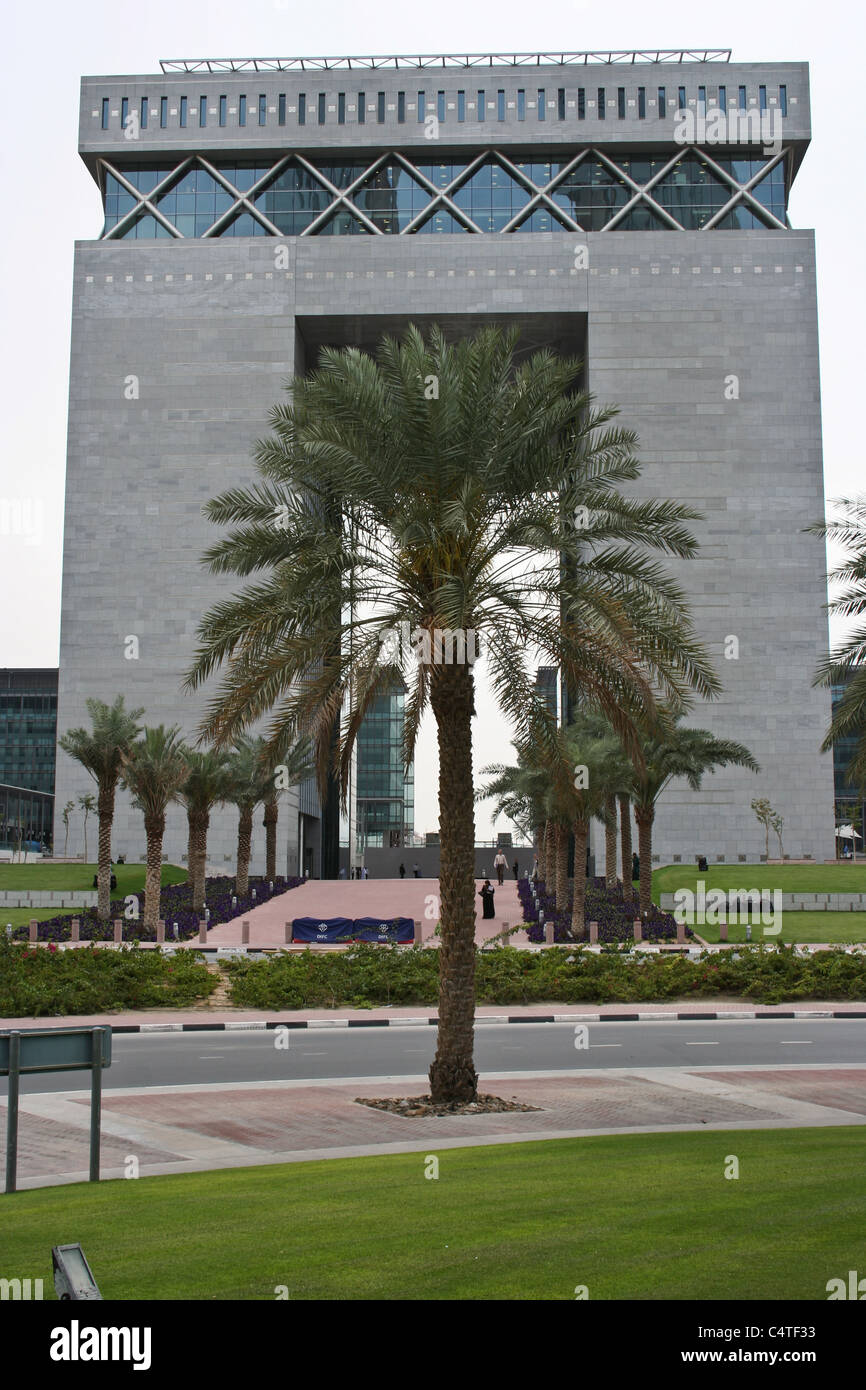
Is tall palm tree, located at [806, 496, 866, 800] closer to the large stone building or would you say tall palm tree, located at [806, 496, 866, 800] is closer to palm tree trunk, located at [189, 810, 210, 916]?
Answer: palm tree trunk, located at [189, 810, 210, 916]

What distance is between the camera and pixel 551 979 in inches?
995

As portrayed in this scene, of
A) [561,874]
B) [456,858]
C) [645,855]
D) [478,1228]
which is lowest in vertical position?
[478,1228]

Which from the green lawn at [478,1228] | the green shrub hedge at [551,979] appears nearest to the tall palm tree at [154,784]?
the green shrub hedge at [551,979]

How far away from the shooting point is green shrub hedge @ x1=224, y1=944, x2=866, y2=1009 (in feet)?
81.3

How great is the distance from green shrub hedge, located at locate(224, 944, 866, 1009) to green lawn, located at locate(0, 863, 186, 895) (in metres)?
27.6

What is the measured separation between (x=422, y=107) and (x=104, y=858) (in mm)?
55281

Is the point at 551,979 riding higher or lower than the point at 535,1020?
higher

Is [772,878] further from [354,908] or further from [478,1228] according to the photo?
[478,1228]

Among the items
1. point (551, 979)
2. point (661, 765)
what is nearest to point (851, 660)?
point (551, 979)

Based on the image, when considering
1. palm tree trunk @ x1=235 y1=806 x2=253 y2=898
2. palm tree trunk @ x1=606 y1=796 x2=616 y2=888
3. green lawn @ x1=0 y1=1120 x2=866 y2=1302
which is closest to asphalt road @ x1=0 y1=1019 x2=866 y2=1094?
green lawn @ x1=0 y1=1120 x2=866 y2=1302
